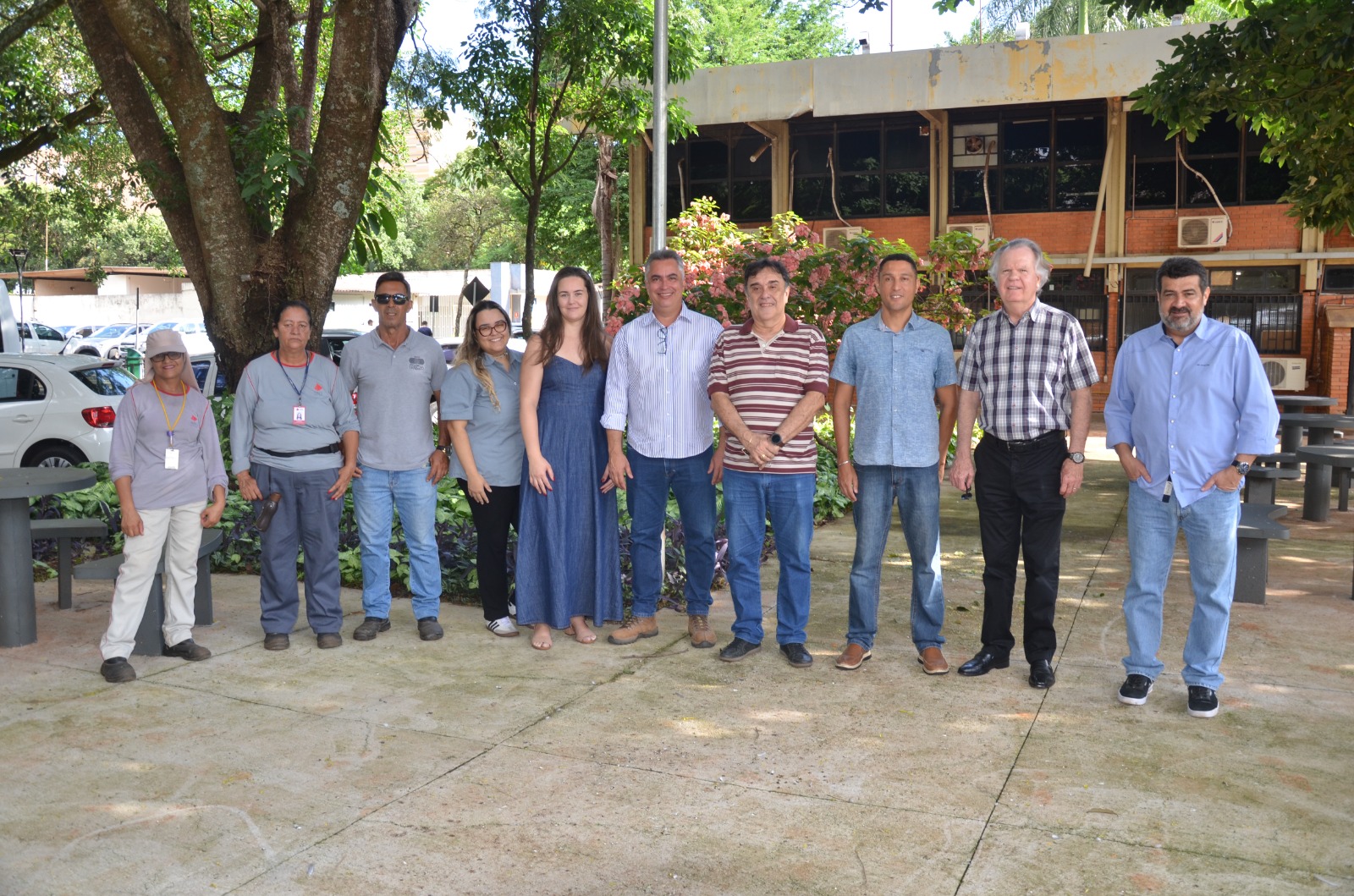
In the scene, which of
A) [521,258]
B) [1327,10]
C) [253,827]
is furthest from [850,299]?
[521,258]

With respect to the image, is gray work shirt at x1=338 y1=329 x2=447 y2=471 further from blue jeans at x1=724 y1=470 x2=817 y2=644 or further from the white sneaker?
blue jeans at x1=724 y1=470 x2=817 y2=644

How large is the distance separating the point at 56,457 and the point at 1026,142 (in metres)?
17.0

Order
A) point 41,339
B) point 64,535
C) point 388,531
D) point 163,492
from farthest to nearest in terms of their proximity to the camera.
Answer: point 41,339 → point 64,535 → point 388,531 → point 163,492

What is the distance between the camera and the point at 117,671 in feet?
18.4

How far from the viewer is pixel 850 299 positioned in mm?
9828

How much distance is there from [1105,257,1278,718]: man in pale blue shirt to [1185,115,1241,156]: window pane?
1753 centimetres

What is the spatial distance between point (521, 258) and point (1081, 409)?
147ft

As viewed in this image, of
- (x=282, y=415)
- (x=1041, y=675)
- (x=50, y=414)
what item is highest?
(x=282, y=415)

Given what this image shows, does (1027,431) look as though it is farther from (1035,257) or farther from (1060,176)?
(1060,176)

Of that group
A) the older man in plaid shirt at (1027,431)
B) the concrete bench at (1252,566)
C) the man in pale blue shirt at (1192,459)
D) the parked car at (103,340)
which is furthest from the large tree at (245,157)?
the parked car at (103,340)

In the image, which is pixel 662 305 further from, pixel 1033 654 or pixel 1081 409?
pixel 1033 654

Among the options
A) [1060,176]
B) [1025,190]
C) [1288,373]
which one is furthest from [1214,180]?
[1288,373]

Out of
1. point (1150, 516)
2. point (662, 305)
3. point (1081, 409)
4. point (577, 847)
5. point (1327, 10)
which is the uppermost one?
point (1327, 10)

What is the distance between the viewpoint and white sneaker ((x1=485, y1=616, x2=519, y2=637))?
6469 millimetres
